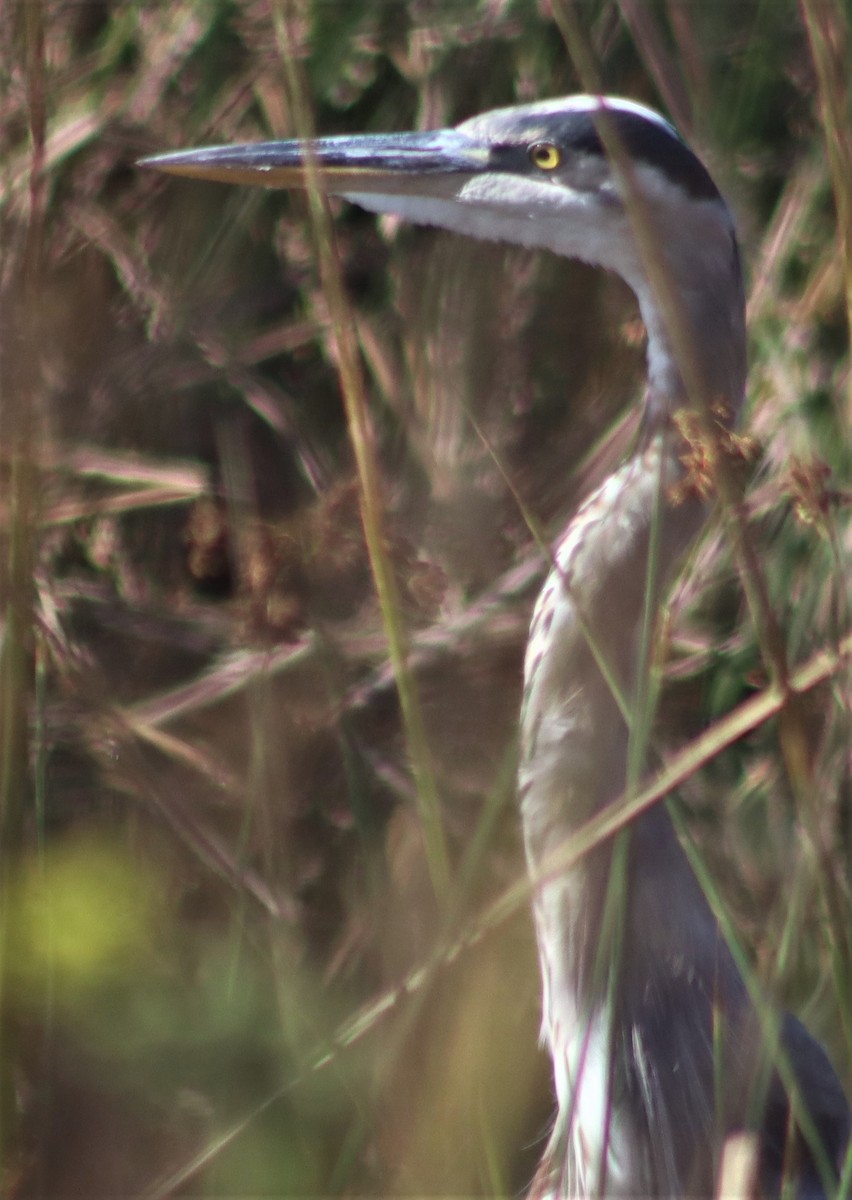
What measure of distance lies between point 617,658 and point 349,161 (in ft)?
1.43

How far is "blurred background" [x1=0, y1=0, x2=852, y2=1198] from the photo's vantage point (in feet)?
4.45

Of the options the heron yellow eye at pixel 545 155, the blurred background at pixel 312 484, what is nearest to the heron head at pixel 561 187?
the heron yellow eye at pixel 545 155

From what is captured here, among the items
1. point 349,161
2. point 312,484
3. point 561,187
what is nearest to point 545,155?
point 561,187

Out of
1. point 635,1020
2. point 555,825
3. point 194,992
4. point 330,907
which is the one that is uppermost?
point 555,825

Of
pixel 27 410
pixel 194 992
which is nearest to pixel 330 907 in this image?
pixel 194 992

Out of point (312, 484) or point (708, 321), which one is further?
Answer: point (312, 484)

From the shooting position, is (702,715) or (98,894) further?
(702,715)

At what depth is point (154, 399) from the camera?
175cm

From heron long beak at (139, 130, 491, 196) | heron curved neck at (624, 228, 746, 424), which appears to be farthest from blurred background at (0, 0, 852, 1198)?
heron curved neck at (624, 228, 746, 424)

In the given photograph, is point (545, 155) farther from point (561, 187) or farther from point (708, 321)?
point (708, 321)

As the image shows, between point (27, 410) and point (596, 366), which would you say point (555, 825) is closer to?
point (27, 410)

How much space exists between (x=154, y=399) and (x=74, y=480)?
0.48 feet

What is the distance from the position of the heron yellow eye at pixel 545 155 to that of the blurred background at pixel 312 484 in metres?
0.17

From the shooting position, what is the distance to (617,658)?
3.60ft
